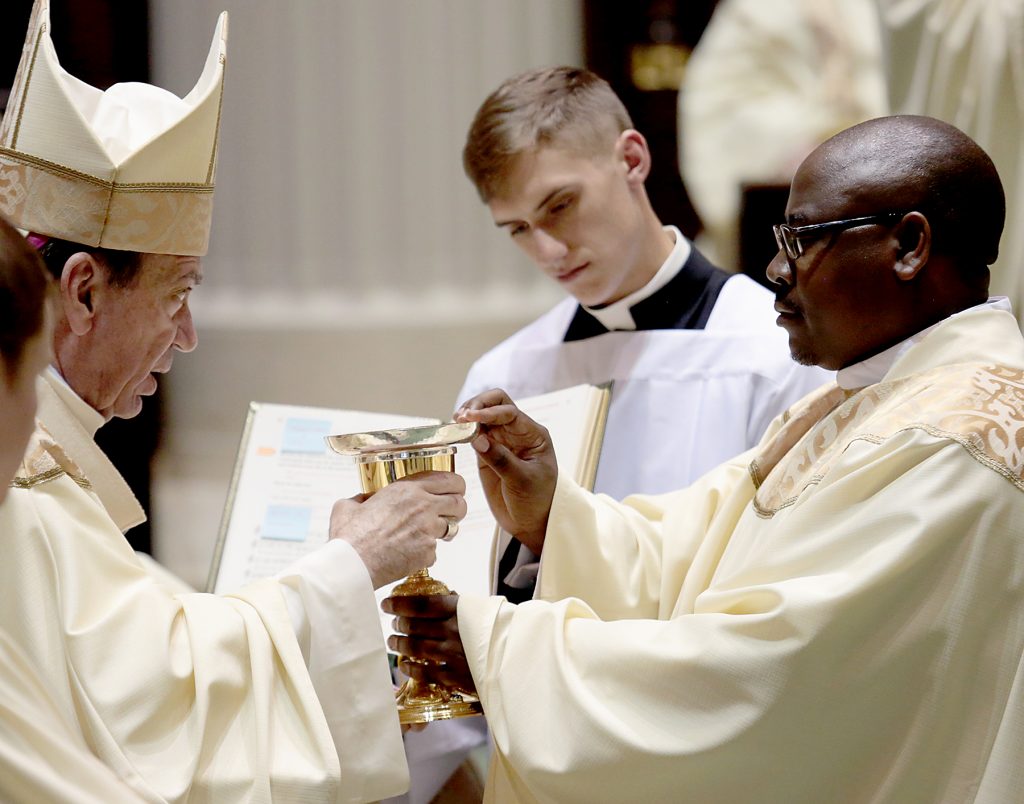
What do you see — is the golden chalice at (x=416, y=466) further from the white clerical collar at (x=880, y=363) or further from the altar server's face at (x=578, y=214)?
the altar server's face at (x=578, y=214)

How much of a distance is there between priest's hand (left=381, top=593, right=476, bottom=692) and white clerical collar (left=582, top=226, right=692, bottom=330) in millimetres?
1487

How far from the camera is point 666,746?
2.21m

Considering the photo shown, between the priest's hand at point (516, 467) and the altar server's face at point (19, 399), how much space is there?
1.25 meters

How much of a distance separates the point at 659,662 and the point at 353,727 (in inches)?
22.6

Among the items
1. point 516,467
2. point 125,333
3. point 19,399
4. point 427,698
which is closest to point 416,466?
point 516,467

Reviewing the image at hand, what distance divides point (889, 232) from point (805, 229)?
15 centimetres

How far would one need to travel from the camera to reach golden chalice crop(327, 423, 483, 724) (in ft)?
8.16

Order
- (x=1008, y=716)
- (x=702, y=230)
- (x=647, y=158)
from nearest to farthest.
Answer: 1. (x=1008, y=716)
2. (x=647, y=158)
3. (x=702, y=230)

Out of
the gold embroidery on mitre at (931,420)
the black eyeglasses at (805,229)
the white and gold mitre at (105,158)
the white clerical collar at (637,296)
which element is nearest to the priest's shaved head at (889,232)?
the black eyeglasses at (805,229)

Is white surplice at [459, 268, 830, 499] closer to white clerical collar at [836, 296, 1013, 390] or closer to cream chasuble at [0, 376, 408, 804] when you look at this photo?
white clerical collar at [836, 296, 1013, 390]

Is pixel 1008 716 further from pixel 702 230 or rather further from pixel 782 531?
pixel 702 230

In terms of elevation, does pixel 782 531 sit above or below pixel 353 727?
above

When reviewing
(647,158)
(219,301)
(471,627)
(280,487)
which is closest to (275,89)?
(219,301)

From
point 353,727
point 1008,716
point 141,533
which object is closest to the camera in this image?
point 1008,716
